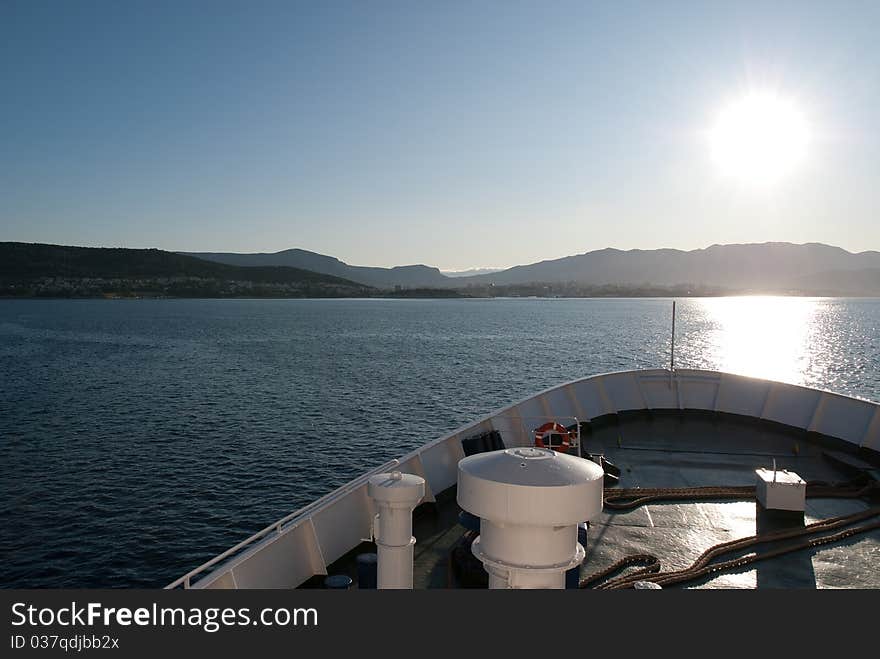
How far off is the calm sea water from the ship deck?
11.6 meters

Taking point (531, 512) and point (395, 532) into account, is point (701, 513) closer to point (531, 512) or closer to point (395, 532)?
point (395, 532)

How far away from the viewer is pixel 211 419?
37469mm

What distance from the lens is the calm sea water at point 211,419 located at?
20.0 m

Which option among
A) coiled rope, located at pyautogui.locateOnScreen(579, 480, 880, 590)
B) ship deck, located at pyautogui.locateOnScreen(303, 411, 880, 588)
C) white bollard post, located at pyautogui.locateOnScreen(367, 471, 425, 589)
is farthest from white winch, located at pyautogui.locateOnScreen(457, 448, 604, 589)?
ship deck, located at pyautogui.locateOnScreen(303, 411, 880, 588)

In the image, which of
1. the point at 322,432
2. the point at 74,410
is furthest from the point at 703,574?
the point at 74,410

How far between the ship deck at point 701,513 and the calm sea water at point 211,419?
11.6m

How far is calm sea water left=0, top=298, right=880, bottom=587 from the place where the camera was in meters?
20.0

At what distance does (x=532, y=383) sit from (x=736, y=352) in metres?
56.0

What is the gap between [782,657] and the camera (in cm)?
345

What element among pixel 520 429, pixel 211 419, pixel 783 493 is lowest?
pixel 211 419

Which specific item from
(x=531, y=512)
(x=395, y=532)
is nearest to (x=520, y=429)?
(x=395, y=532)

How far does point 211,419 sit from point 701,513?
32308 millimetres

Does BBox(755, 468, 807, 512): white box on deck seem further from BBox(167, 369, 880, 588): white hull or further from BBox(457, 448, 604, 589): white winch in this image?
BBox(457, 448, 604, 589): white winch

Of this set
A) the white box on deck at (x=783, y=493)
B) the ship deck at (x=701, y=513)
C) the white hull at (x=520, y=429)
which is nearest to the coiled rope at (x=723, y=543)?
the ship deck at (x=701, y=513)
